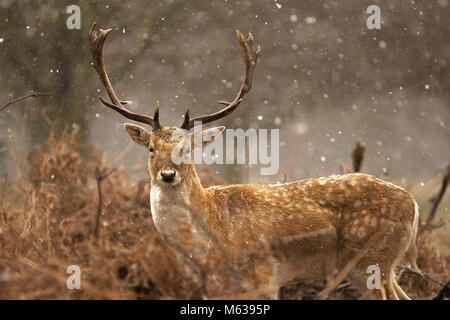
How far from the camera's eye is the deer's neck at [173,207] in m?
3.34

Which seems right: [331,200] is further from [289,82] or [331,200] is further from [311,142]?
[289,82]

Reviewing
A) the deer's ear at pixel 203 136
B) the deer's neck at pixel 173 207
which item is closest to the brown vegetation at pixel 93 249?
the deer's neck at pixel 173 207

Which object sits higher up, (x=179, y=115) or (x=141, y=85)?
(x=141, y=85)

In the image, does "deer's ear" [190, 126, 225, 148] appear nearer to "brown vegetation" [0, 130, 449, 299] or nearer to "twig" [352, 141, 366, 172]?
"brown vegetation" [0, 130, 449, 299]

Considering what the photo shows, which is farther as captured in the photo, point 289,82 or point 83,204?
point 289,82

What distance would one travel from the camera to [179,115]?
26.1 ft

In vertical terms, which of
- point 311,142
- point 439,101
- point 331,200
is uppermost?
point 439,101

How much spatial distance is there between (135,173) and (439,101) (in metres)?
5.83

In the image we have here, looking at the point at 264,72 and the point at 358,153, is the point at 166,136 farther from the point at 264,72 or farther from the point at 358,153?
the point at 264,72

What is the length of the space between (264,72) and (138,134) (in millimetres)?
5845

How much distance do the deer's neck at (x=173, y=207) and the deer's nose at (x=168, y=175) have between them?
94mm

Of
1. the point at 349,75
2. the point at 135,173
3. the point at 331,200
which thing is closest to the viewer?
the point at 331,200

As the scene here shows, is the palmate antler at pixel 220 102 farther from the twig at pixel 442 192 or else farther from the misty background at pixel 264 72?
the misty background at pixel 264 72
